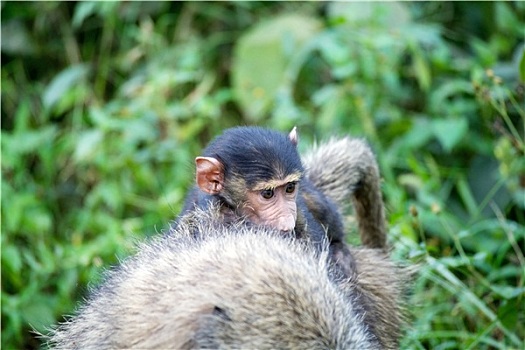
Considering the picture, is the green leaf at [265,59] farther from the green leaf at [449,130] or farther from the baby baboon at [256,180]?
the baby baboon at [256,180]

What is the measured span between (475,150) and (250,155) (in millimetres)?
3233

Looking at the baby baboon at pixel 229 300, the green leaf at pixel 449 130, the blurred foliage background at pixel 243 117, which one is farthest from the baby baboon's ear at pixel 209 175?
the green leaf at pixel 449 130

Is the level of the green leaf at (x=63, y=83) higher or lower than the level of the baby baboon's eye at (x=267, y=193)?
higher

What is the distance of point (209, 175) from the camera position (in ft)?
14.6

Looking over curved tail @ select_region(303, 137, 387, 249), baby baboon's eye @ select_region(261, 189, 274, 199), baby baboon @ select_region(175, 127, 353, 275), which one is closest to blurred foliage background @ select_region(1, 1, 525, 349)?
curved tail @ select_region(303, 137, 387, 249)

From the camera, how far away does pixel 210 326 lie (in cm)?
292

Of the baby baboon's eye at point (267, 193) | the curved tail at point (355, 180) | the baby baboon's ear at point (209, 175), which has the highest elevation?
the baby baboon's ear at point (209, 175)

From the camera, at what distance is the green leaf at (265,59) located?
303 inches

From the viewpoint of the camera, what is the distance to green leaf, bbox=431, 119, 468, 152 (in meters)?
6.57

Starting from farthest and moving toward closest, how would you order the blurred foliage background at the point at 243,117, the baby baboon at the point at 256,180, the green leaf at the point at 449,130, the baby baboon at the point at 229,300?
the green leaf at the point at 449,130, the blurred foliage background at the point at 243,117, the baby baboon at the point at 256,180, the baby baboon at the point at 229,300

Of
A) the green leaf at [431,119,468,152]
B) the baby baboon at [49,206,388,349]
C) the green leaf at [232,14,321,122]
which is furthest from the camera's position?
the green leaf at [232,14,321,122]

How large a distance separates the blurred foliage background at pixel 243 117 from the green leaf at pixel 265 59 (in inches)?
0.6

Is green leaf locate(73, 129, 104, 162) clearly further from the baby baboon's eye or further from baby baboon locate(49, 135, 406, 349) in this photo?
baby baboon locate(49, 135, 406, 349)

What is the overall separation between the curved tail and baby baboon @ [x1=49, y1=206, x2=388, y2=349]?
154 cm
